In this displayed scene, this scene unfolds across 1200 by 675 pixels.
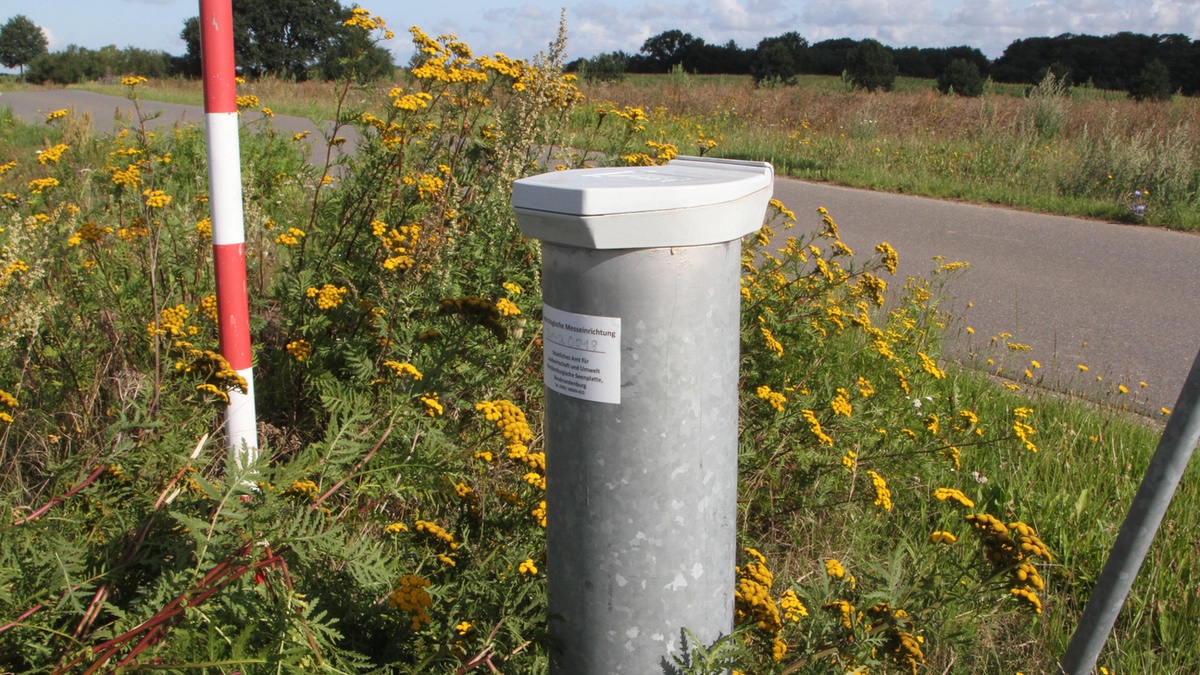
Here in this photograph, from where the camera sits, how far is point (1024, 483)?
10.6 feet

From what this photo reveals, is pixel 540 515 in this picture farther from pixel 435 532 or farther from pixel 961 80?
pixel 961 80

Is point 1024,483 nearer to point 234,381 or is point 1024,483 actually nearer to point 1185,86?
point 234,381

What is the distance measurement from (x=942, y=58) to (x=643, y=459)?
209ft

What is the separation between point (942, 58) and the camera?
5834 centimetres

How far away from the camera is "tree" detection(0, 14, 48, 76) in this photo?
96875mm

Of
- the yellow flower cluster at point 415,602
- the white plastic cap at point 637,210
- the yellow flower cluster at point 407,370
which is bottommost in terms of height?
the yellow flower cluster at point 415,602

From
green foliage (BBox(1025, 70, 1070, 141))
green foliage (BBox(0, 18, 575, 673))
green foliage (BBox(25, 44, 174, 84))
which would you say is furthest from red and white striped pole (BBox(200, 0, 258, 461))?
green foliage (BBox(25, 44, 174, 84))

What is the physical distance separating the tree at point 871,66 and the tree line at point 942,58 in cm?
4

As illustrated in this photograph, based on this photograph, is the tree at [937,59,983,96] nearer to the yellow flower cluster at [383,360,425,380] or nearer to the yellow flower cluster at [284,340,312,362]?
the yellow flower cluster at [284,340,312,362]

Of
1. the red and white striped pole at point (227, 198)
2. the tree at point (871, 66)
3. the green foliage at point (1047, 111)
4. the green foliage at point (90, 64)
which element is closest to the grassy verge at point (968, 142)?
the green foliage at point (1047, 111)

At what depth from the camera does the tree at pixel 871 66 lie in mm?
30172

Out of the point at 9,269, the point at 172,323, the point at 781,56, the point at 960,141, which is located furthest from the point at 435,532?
the point at 781,56

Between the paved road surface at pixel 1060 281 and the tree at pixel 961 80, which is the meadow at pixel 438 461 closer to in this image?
the paved road surface at pixel 1060 281

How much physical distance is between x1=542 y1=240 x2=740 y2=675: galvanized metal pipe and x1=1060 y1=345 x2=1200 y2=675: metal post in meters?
0.90
